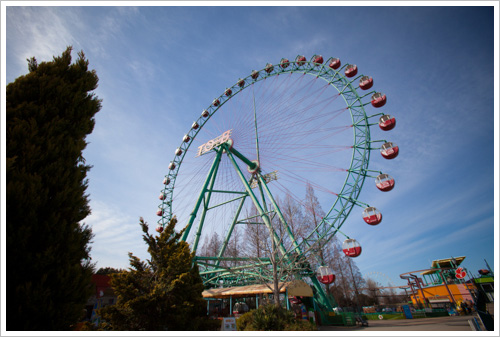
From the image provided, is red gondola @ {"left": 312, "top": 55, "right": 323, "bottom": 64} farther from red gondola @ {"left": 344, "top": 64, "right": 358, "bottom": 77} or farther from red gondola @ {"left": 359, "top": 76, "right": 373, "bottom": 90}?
red gondola @ {"left": 359, "top": 76, "right": 373, "bottom": 90}

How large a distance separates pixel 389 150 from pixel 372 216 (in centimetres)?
454

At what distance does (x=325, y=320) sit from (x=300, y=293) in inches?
109

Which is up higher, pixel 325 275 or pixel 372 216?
pixel 372 216

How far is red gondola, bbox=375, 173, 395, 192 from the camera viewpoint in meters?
14.0

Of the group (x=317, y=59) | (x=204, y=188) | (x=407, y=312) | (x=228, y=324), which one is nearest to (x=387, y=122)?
(x=317, y=59)

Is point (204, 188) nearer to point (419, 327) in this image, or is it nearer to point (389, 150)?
point (389, 150)

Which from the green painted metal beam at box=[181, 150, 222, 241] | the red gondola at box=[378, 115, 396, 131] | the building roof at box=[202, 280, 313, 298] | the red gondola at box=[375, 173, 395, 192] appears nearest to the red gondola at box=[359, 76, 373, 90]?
the red gondola at box=[378, 115, 396, 131]

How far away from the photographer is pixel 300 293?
13.7 metres

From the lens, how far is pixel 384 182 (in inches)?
559

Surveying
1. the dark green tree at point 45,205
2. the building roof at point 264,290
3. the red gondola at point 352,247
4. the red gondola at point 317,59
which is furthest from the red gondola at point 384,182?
the dark green tree at point 45,205

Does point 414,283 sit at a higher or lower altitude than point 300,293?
higher

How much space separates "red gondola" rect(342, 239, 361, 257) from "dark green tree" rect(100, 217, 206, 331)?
356 inches

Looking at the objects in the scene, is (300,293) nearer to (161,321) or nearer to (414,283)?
(161,321)

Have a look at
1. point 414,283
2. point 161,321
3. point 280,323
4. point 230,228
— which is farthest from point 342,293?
point 161,321
